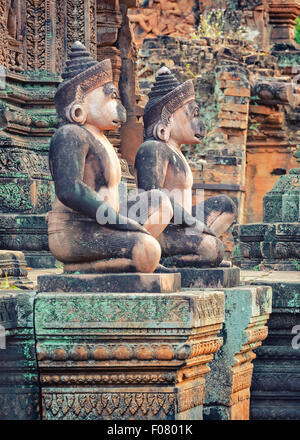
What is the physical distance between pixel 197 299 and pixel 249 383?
1.33 meters

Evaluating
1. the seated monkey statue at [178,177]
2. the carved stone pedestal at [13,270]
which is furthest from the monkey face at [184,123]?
the carved stone pedestal at [13,270]

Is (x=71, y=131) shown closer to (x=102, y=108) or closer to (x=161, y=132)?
(x=102, y=108)

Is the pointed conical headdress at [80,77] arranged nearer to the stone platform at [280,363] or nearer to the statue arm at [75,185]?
the statue arm at [75,185]

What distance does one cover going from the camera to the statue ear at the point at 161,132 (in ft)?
18.8

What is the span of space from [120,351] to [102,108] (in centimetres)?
129

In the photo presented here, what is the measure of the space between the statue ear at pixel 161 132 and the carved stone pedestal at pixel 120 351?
1.43m

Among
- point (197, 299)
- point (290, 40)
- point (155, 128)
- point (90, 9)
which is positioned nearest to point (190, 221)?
point (155, 128)

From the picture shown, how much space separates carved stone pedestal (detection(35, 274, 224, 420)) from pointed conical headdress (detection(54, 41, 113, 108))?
1008mm

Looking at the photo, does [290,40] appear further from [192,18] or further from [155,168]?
[155,168]

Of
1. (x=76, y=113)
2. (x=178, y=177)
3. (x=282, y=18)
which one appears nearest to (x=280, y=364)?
(x=178, y=177)

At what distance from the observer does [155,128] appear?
5.75 meters

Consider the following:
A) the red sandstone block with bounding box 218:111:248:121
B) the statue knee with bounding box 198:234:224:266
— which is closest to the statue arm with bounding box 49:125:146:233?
the statue knee with bounding box 198:234:224:266

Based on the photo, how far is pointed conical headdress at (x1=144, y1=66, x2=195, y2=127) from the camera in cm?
582

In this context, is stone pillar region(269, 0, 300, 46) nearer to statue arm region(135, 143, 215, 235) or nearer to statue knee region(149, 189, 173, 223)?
statue arm region(135, 143, 215, 235)
